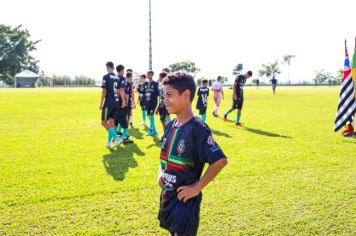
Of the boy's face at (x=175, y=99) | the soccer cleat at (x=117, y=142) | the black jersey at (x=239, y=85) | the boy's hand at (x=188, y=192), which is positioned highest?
the black jersey at (x=239, y=85)

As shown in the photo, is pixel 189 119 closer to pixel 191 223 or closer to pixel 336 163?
pixel 191 223

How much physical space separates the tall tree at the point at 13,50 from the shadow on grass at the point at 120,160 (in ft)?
292

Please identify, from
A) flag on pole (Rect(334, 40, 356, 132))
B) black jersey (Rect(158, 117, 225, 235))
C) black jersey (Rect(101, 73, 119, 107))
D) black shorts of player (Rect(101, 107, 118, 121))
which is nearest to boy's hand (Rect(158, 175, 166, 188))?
black jersey (Rect(158, 117, 225, 235))

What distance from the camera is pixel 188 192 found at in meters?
2.46

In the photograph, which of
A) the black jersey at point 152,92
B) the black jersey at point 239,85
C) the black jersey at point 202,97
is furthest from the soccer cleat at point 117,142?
the black jersey at point 239,85

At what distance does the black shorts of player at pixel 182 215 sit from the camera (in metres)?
2.53

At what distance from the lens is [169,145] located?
8.63 feet

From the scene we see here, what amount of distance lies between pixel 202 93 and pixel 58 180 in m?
8.11

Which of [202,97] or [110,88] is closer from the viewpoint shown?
[110,88]

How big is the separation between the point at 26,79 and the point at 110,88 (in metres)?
95.8

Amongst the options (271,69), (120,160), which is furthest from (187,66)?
(120,160)

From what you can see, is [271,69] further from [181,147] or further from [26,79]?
[181,147]

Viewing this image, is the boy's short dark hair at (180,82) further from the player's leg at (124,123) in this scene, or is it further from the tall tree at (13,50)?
the tall tree at (13,50)

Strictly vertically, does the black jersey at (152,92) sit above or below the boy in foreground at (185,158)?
above
